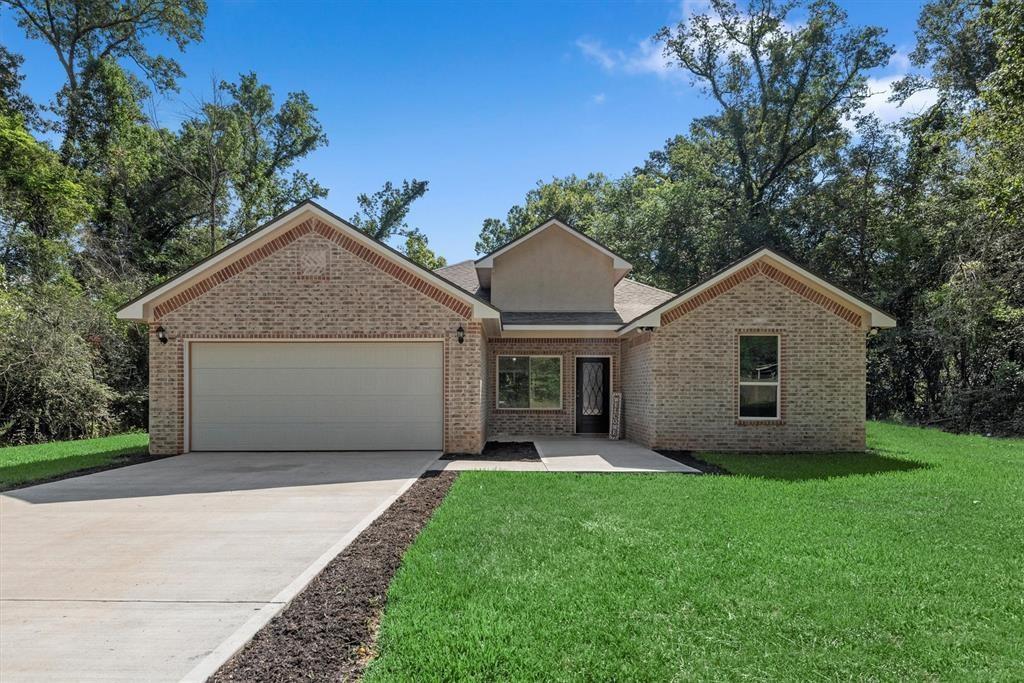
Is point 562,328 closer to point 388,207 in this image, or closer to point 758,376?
point 758,376

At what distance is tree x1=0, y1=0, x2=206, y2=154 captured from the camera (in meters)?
26.0

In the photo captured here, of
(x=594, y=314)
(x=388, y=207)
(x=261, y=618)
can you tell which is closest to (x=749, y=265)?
(x=594, y=314)

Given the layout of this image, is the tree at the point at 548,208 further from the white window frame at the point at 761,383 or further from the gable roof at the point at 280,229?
the gable roof at the point at 280,229

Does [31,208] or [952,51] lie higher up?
[952,51]

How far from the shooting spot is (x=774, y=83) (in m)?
28.6

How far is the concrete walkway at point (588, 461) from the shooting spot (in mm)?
10343

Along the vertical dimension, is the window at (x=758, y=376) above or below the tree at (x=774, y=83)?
below

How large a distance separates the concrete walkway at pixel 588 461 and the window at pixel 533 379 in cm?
205

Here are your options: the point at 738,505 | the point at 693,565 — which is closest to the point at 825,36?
the point at 738,505

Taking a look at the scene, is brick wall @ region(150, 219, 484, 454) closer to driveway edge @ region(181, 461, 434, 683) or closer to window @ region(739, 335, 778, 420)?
window @ region(739, 335, 778, 420)

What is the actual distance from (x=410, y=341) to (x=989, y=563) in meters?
9.64

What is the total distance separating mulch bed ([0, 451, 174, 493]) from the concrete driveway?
0.39 m

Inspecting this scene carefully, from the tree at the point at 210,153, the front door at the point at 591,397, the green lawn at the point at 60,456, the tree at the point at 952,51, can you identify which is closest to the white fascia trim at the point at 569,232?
the front door at the point at 591,397

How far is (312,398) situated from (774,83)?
2672 centimetres
